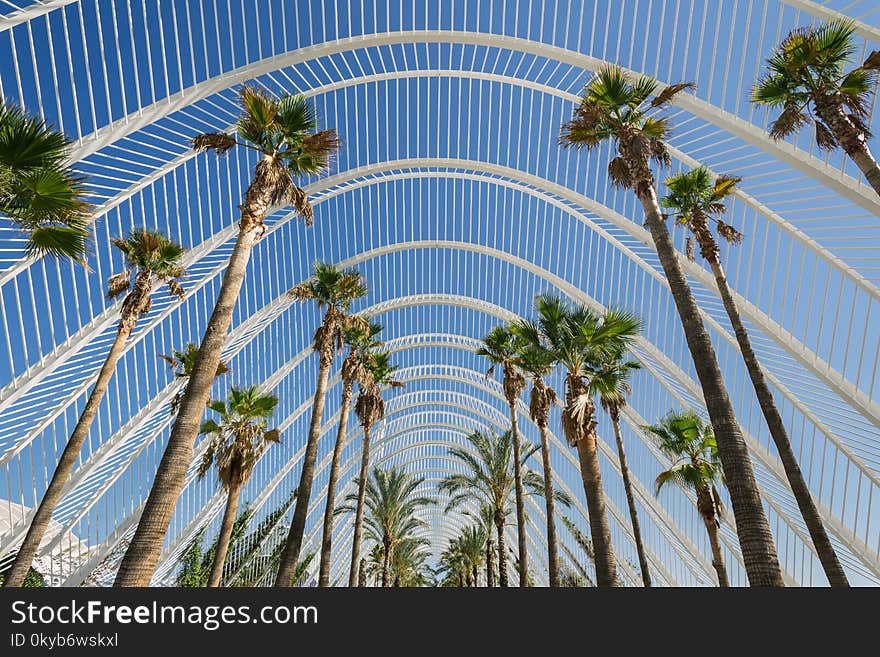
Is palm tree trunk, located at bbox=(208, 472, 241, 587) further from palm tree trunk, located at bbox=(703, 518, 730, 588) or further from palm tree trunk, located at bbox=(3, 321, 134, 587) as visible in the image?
palm tree trunk, located at bbox=(703, 518, 730, 588)

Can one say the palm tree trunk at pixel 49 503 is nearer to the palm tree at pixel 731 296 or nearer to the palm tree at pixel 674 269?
the palm tree at pixel 674 269

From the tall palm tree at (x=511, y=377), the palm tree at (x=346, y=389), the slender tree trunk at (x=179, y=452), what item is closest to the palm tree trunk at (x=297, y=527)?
the palm tree at (x=346, y=389)

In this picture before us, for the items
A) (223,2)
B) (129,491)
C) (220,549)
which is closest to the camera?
(223,2)

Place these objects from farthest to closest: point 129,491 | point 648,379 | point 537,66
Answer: point 648,379
point 129,491
point 537,66

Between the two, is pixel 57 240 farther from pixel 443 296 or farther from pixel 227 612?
pixel 443 296

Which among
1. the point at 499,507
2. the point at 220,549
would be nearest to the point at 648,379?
the point at 499,507

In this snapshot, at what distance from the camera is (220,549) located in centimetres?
1909

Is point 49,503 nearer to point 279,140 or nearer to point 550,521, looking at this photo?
point 279,140

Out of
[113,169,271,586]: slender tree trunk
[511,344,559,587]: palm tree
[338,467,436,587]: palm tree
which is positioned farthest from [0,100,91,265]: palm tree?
[338,467,436,587]: palm tree

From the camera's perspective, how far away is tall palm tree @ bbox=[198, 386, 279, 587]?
757 inches

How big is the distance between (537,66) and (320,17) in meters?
8.56

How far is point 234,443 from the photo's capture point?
774 inches

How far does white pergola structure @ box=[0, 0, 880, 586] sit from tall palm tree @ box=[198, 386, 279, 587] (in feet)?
15.8

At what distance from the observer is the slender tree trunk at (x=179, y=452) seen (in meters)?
7.98
